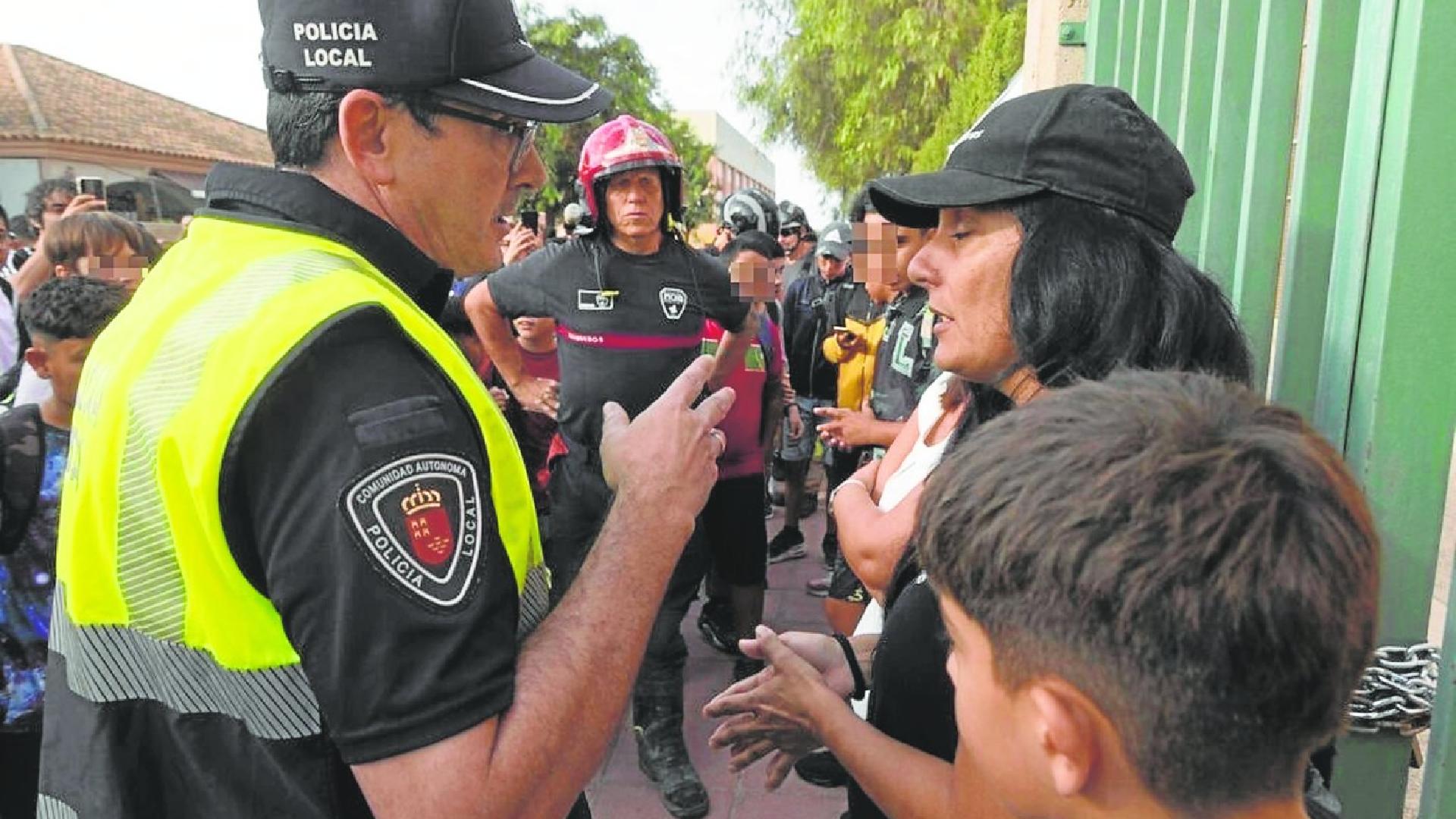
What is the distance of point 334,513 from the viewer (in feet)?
3.03

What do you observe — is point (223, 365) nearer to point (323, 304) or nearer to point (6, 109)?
point (323, 304)

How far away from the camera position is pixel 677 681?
3.45 meters

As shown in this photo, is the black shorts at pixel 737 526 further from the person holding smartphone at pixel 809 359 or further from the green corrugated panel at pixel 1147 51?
the green corrugated panel at pixel 1147 51

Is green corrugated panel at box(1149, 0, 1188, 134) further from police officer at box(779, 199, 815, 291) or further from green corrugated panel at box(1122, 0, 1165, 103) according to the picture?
police officer at box(779, 199, 815, 291)

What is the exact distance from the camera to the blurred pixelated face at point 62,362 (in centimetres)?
236

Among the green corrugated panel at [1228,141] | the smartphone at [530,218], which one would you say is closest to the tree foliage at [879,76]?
the smartphone at [530,218]

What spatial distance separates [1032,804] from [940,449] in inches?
34.6

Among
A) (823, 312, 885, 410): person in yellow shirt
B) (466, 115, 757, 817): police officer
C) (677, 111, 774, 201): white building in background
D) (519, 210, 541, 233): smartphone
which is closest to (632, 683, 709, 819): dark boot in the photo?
(466, 115, 757, 817): police officer

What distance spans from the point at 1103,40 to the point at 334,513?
3241mm

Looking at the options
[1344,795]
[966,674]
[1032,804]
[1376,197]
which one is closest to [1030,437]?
[966,674]

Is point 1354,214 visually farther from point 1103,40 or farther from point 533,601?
point 1103,40

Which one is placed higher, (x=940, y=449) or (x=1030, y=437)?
(x=1030, y=437)

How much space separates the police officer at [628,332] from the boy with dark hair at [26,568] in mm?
1600

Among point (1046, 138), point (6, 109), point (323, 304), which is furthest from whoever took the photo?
point (6, 109)
